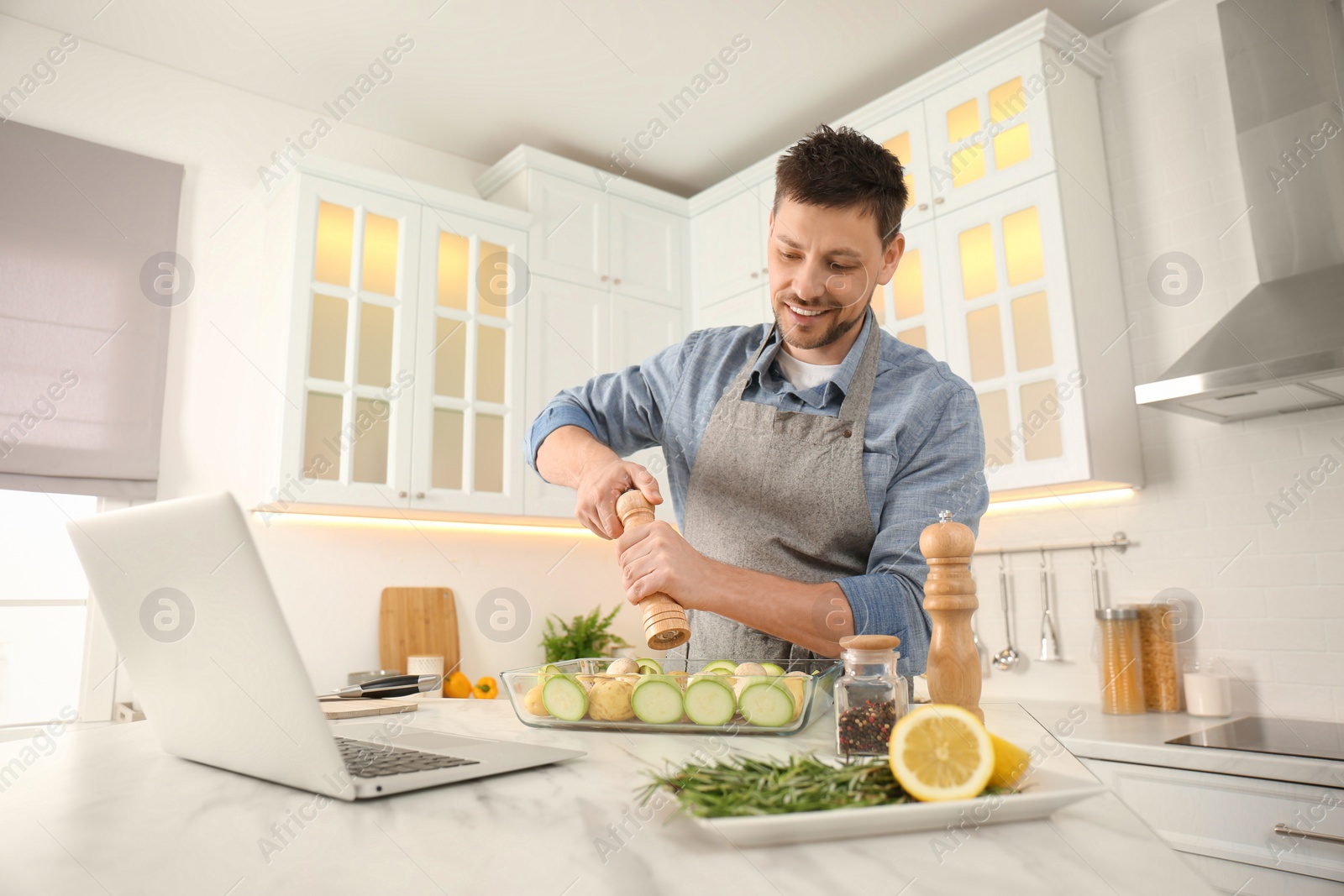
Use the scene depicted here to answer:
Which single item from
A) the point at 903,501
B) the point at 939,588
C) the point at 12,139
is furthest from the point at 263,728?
the point at 12,139

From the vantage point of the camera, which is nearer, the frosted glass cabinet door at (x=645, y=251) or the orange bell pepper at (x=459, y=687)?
the orange bell pepper at (x=459, y=687)

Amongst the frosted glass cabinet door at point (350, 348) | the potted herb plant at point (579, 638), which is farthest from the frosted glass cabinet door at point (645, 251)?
the potted herb plant at point (579, 638)

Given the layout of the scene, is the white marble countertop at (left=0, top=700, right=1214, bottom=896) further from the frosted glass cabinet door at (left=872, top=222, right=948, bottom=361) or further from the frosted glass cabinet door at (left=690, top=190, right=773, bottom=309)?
the frosted glass cabinet door at (left=690, top=190, right=773, bottom=309)

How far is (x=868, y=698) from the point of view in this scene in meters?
0.71

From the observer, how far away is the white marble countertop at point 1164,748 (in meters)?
1.62

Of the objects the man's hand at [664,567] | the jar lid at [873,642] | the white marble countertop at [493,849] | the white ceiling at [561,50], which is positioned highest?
the white ceiling at [561,50]

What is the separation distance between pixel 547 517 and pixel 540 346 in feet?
2.00

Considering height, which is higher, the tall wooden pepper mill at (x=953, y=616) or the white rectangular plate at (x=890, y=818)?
the tall wooden pepper mill at (x=953, y=616)

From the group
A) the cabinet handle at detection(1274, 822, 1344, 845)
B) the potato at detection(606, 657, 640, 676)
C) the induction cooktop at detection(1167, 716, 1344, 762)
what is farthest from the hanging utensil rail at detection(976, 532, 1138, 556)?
the potato at detection(606, 657, 640, 676)

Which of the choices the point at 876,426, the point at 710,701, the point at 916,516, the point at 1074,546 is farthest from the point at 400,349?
the point at 710,701

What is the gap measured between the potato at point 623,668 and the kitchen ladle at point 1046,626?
6.66ft

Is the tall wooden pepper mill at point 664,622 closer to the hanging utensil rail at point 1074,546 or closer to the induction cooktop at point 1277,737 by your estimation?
the induction cooktop at point 1277,737

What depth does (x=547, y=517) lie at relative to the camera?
306 centimetres

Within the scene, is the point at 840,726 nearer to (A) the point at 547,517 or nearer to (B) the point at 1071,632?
(B) the point at 1071,632
